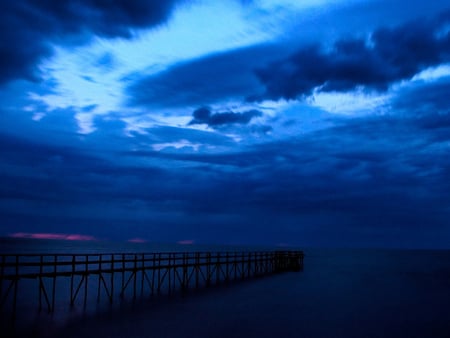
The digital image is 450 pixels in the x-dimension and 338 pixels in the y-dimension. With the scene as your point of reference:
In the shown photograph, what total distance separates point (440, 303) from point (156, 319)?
22.7 metres

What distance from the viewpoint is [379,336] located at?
2138cm

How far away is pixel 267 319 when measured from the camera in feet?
80.5

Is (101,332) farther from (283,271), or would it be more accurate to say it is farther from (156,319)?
(283,271)

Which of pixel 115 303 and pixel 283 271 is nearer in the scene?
pixel 115 303

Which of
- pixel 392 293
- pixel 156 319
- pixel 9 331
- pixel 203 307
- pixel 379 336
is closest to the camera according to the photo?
pixel 9 331

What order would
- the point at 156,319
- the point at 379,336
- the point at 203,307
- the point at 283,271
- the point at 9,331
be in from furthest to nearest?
the point at 283,271 < the point at 203,307 < the point at 156,319 < the point at 379,336 < the point at 9,331

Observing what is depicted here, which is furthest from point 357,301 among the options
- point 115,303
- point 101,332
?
point 101,332

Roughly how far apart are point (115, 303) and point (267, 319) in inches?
409

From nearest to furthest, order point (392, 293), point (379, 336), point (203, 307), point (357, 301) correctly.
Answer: point (379, 336)
point (203, 307)
point (357, 301)
point (392, 293)

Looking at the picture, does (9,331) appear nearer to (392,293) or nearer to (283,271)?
(392,293)

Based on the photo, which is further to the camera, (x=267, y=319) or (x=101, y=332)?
(x=267, y=319)

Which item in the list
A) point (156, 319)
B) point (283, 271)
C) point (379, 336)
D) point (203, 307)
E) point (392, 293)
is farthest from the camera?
point (283, 271)

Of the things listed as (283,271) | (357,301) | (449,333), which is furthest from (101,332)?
(283,271)

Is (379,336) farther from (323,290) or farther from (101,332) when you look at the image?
(323,290)
